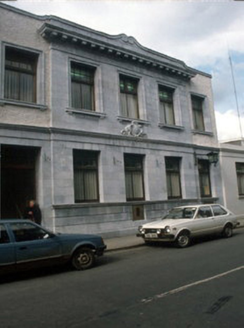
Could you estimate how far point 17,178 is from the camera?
14.4 m

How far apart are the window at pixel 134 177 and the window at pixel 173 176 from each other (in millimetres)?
2010

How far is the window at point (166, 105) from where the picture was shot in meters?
19.1

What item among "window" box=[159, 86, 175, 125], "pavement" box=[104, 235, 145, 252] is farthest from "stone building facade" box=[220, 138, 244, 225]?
"pavement" box=[104, 235, 145, 252]

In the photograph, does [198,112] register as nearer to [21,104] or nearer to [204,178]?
[204,178]

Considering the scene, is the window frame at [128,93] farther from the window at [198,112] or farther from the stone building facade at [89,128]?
the window at [198,112]

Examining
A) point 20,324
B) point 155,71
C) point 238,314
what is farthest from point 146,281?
point 155,71

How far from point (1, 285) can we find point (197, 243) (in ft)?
25.5

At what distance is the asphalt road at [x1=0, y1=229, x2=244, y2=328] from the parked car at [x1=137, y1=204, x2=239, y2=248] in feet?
6.92

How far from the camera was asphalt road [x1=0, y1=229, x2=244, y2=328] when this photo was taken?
15.8 feet

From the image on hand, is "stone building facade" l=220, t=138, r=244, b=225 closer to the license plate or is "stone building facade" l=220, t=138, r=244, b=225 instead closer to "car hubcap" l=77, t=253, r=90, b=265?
the license plate

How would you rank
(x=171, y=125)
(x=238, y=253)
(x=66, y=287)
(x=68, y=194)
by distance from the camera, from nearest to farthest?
1. (x=66, y=287)
2. (x=238, y=253)
3. (x=68, y=194)
4. (x=171, y=125)

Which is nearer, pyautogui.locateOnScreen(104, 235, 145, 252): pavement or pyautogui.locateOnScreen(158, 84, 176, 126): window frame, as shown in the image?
pyautogui.locateOnScreen(104, 235, 145, 252): pavement

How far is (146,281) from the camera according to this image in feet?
23.1

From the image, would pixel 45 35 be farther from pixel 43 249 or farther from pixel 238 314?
pixel 238 314
